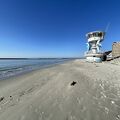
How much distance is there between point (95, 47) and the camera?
42656 mm

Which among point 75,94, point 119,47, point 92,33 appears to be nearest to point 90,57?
point 92,33

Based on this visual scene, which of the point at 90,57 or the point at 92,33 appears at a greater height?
the point at 92,33

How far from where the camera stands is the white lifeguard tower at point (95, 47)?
3994 cm

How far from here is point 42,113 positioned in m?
4.41

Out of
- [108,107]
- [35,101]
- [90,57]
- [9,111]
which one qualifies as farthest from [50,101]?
[90,57]

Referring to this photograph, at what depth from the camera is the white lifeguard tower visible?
3994cm

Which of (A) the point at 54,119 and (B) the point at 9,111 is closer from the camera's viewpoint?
(A) the point at 54,119

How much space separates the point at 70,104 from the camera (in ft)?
16.6

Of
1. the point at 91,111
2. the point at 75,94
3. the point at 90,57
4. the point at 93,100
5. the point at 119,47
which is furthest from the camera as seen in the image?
the point at 119,47

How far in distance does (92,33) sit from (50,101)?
42.7 meters

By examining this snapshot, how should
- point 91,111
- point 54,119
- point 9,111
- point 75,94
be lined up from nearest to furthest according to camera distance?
point 54,119
point 91,111
point 9,111
point 75,94

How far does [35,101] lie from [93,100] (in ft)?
11.3

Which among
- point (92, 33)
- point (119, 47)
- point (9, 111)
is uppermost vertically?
point (92, 33)

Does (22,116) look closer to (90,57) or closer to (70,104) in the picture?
(70,104)
